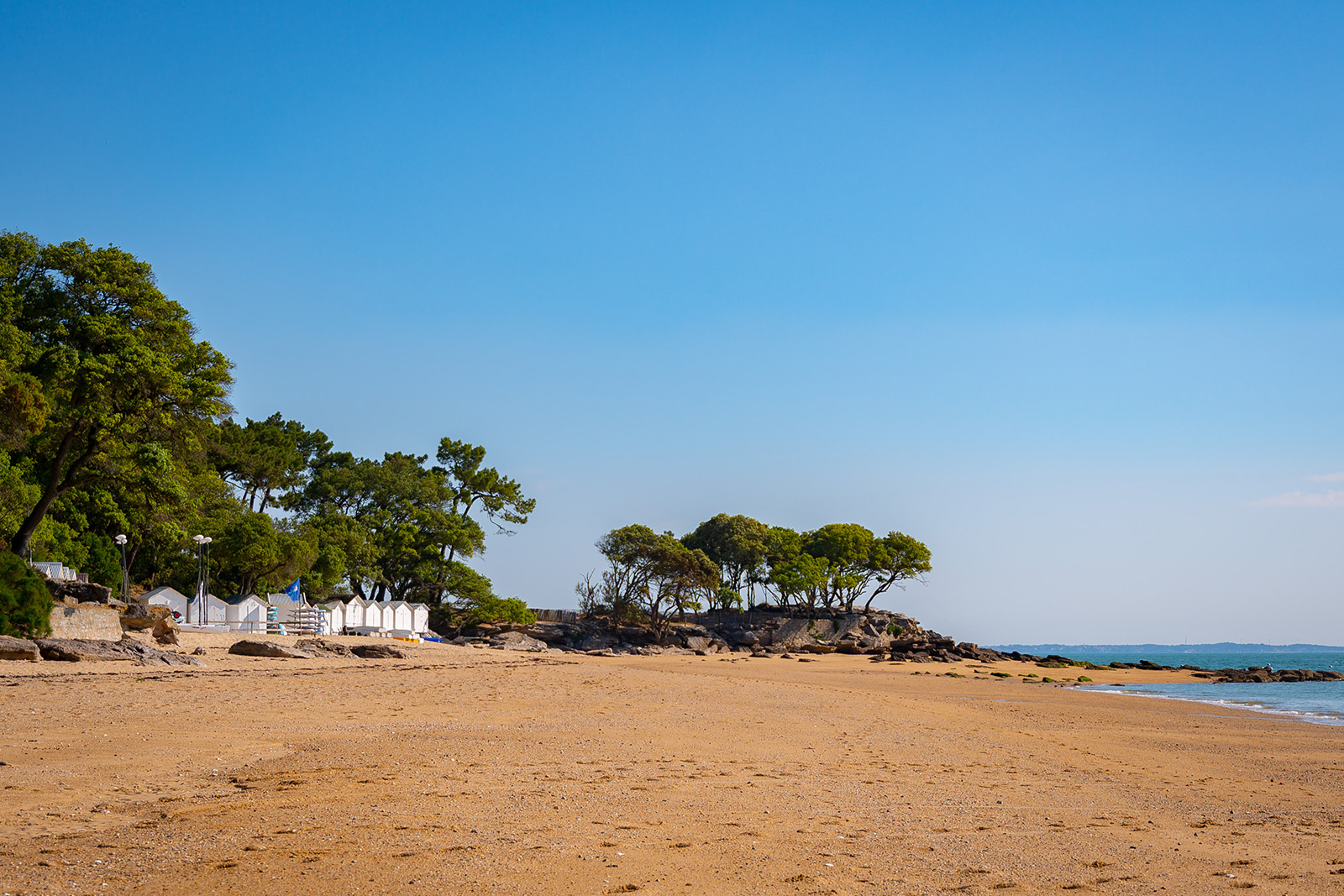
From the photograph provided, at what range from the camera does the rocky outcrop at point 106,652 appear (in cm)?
1653

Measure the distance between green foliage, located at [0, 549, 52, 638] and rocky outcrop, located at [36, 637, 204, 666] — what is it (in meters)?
2.88

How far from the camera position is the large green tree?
2775 centimetres

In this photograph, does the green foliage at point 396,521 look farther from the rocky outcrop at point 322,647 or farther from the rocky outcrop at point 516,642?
the rocky outcrop at point 322,647

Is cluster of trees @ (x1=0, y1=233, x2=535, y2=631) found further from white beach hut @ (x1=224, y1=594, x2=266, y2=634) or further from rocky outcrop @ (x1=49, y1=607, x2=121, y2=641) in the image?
rocky outcrop @ (x1=49, y1=607, x2=121, y2=641)

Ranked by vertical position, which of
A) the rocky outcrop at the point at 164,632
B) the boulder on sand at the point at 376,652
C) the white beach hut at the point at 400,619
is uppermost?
the rocky outcrop at the point at 164,632

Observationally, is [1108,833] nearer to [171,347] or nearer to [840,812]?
[840,812]

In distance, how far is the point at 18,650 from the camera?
52.6 feet

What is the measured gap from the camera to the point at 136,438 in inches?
1187

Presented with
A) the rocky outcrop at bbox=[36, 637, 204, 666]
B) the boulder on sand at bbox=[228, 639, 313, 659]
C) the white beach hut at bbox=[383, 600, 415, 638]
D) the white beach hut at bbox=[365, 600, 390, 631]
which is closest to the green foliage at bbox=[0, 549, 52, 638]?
the rocky outcrop at bbox=[36, 637, 204, 666]

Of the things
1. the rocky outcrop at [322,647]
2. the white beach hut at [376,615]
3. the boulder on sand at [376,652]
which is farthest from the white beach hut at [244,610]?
the boulder on sand at [376,652]

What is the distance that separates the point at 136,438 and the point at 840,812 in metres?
30.5

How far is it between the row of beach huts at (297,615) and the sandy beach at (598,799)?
84.6 ft

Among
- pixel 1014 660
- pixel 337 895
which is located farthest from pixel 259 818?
pixel 1014 660

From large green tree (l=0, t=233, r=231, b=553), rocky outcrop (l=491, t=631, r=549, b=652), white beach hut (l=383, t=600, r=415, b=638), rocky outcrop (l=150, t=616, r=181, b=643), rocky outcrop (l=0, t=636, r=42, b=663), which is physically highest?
large green tree (l=0, t=233, r=231, b=553)
